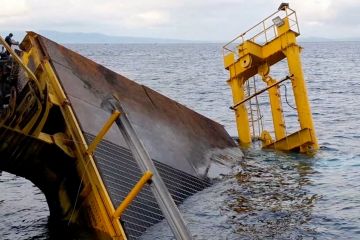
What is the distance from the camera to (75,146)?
9.28 m

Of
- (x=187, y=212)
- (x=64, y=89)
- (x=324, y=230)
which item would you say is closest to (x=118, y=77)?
(x=64, y=89)

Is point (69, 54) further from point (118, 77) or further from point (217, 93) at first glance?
point (217, 93)

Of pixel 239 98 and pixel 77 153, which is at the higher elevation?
pixel 239 98

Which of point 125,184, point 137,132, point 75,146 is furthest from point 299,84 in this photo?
point 75,146

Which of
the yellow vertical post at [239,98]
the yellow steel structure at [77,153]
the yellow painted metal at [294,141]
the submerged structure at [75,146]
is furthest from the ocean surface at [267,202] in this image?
the yellow steel structure at [77,153]

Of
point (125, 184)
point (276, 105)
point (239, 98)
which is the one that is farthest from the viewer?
point (239, 98)

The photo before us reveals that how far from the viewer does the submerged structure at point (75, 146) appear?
888cm

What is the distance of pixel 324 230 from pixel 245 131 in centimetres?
851

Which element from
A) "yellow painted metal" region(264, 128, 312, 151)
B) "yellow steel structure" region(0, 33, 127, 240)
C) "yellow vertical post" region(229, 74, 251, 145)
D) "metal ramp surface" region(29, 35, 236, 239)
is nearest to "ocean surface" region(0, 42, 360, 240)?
"yellow painted metal" region(264, 128, 312, 151)

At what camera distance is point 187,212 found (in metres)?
11.8

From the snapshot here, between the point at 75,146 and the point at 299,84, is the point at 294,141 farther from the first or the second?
the point at 75,146

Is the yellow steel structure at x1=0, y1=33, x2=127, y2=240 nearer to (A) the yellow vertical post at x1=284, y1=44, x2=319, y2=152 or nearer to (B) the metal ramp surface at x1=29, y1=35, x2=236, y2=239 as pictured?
(B) the metal ramp surface at x1=29, y1=35, x2=236, y2=239

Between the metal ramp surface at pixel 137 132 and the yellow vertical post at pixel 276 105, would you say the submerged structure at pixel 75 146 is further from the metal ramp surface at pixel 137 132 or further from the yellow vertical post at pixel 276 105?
the yellow vertical post at pixel 276 105

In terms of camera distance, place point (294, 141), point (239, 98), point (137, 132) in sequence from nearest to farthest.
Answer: point (137, 132), point (294, 141), point (239, 98)
